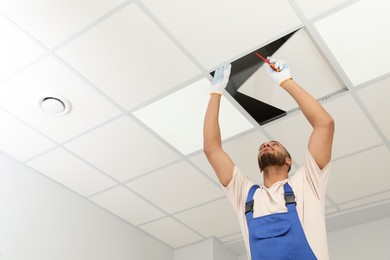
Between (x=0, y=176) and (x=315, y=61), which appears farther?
(x=0, y=176)

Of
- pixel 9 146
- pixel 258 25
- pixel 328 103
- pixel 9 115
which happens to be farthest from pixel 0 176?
pixel 328 103

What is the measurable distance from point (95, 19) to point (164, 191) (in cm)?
176

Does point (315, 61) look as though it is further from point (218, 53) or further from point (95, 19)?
point (95, 19)

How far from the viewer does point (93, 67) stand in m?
2.59

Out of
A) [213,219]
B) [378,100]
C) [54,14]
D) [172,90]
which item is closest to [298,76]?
[378,100]

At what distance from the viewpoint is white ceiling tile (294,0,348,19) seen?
2.17 metres

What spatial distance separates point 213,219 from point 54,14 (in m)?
2.41

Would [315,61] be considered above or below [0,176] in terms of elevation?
above

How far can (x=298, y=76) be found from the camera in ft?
8.48

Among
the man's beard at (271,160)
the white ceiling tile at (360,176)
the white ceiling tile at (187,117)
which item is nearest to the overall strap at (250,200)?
the man's beard at (271,160)

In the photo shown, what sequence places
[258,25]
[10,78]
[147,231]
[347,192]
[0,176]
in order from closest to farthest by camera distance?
[258,25]
[10,78]
[0,176]
[347,192]
[147,231]

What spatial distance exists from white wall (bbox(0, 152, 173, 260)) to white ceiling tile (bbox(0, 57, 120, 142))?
21.7 inches

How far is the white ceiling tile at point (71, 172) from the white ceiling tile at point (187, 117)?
2.49 feet

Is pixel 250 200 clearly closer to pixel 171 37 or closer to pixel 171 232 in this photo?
pixel 171 37
